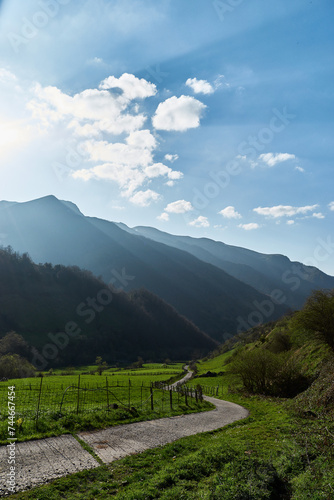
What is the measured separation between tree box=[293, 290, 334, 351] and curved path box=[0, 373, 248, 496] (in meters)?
23.5

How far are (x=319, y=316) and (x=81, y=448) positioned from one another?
3578 cm

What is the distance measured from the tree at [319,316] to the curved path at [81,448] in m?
23.5

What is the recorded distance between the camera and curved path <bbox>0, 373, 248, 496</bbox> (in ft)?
36.7

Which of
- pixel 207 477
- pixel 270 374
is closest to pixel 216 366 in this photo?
pixel 270 374

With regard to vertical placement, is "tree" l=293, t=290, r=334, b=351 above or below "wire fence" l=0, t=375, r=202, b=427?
above

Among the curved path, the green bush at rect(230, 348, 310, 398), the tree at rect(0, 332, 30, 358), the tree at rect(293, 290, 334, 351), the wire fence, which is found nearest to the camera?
the curved path

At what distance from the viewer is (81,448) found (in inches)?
573

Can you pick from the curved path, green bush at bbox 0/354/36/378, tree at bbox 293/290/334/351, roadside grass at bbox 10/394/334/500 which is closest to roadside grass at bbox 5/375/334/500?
roadside grass at bbox 10/394/334/500

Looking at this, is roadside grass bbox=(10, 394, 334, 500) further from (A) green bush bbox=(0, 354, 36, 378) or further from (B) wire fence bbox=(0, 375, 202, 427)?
(A) green bush bbox=(0, 354, 36, 378)

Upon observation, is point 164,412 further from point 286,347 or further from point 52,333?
point 52,333

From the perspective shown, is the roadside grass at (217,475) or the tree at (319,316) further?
the tree at (319,316)

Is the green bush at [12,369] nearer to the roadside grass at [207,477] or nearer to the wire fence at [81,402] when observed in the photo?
the wire fence at [81,402]

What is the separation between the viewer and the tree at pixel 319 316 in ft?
128

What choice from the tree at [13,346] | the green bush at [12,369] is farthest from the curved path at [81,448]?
the tree at [13,346]
